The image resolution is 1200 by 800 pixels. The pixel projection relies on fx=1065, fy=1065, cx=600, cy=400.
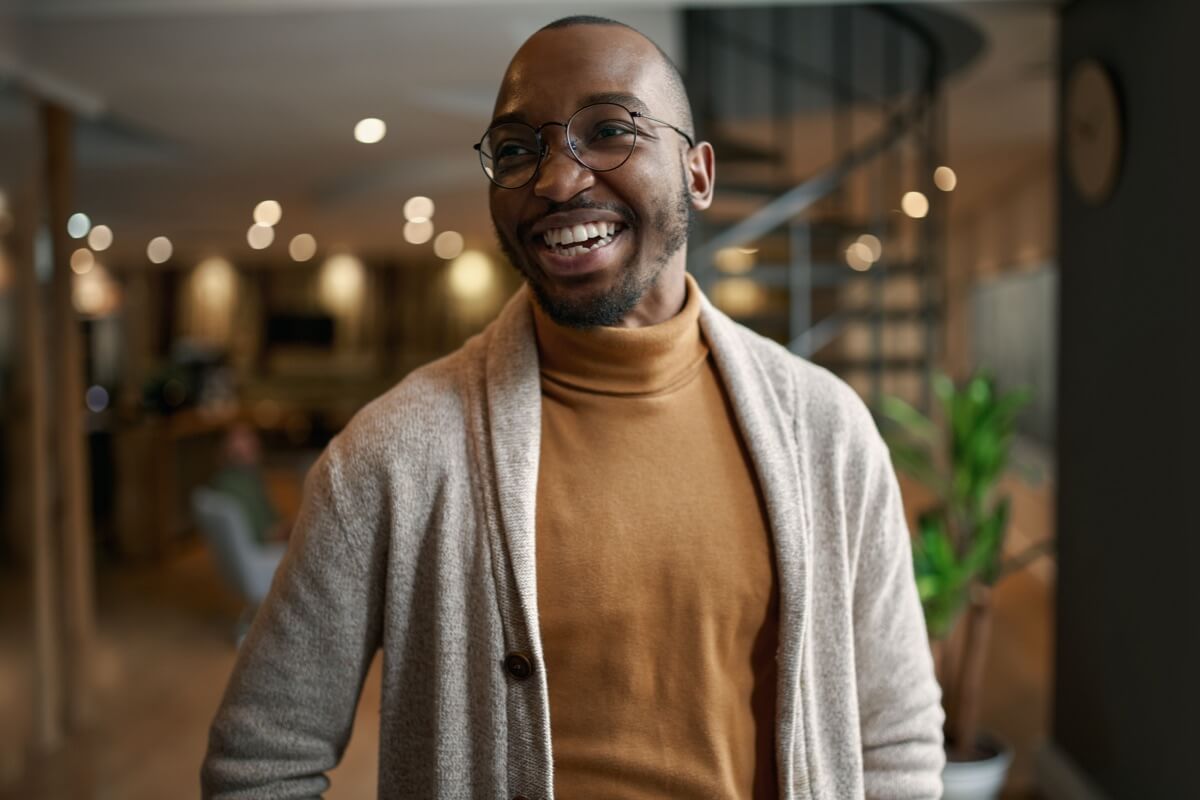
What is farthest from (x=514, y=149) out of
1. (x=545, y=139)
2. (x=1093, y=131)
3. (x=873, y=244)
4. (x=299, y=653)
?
(x=873, y=244)

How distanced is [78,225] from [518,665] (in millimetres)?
2832

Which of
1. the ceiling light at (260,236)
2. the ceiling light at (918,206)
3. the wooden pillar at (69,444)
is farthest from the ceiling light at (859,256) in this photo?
the wooden pillar at (69,444)

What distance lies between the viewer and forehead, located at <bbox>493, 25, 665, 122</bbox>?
0.95m

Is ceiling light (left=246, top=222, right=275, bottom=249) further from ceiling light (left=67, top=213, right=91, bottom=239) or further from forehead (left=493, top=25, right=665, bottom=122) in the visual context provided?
forehead (left=493, top=25, right=665, bottom=122)

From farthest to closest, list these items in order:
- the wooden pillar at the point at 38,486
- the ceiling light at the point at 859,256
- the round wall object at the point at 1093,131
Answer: the ceiling light at the point at 859,256, the wooden pillar at the point at 38,486, the round wall object at the point at 1093,131

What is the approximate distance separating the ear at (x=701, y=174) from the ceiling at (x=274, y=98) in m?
1.23

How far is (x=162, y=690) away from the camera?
4.02 metres

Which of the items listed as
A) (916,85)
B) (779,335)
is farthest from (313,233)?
(916,85)

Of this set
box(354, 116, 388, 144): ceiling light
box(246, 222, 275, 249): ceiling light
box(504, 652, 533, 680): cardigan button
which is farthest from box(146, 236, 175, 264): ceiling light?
box(504, 652, 533, 680): cardigan button

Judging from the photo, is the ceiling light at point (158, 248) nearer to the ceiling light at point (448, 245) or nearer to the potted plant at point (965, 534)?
the ceiling light at point (448, 245)

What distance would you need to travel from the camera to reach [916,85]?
3.98 m

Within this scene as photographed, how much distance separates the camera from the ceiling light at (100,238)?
3062mm

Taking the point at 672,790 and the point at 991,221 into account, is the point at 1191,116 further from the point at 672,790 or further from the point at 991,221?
the point at 991,221

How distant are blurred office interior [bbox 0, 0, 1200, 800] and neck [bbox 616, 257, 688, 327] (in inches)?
30.8
